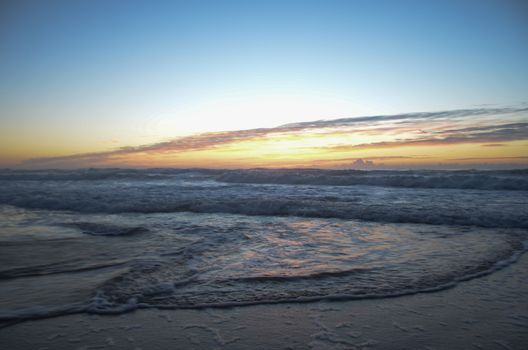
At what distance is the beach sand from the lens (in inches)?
119

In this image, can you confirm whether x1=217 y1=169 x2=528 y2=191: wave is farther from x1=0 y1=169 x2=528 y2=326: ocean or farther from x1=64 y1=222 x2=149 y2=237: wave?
x1=64 y1=222 x2=149 y2=237: wave

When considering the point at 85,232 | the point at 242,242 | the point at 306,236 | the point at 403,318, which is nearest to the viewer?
the point at 403,318

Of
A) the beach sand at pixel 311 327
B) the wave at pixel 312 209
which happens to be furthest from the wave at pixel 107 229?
the beach sand at pixel 311 327

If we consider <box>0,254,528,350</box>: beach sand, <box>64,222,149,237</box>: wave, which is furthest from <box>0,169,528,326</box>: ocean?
<box>0,254,528,350</box>: beach sand

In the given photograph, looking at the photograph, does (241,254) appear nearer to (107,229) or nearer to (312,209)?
(107,229)

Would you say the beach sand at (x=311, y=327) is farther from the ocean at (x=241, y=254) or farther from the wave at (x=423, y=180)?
the wave at (x=423, y=180)

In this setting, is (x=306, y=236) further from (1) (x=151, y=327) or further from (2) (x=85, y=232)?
(2) (x=85, y=232)

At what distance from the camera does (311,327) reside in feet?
10.9

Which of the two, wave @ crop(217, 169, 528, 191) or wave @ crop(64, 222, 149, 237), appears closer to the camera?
wave @ crop(64, 222, 149, 237)

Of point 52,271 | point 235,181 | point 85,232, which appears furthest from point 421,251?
point 235,181

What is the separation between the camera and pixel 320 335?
3.17 metres

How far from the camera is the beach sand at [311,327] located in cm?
302

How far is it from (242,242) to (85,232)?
390cm

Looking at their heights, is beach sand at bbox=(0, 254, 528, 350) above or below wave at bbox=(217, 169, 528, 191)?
above
